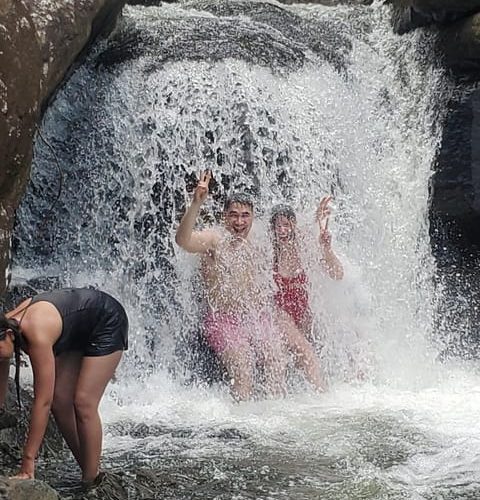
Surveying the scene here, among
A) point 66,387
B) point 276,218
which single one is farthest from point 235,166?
point 66,387

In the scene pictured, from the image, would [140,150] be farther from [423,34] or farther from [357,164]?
[423,34]

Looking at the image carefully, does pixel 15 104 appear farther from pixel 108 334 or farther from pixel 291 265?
pixel 291 265

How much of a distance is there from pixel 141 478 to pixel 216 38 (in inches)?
204

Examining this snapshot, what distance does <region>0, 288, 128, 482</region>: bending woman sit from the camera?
4277mm

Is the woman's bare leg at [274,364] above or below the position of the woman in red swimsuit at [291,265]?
below

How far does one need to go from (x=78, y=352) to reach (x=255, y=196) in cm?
347

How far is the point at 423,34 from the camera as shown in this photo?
358 inches

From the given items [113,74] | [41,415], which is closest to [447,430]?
[41,415]

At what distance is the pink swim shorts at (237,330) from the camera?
22.6 ft

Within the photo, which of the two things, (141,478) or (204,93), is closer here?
(141,478)

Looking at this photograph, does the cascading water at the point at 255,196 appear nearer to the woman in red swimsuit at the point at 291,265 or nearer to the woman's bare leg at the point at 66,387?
the woman in red swimsuit at the point at 291,265

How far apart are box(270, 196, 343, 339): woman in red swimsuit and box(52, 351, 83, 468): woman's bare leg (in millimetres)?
2789

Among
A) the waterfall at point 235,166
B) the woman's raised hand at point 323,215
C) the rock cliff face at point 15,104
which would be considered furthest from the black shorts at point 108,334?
the woman's raised hand at point 323,215

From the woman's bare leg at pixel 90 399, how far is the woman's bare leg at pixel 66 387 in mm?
56
